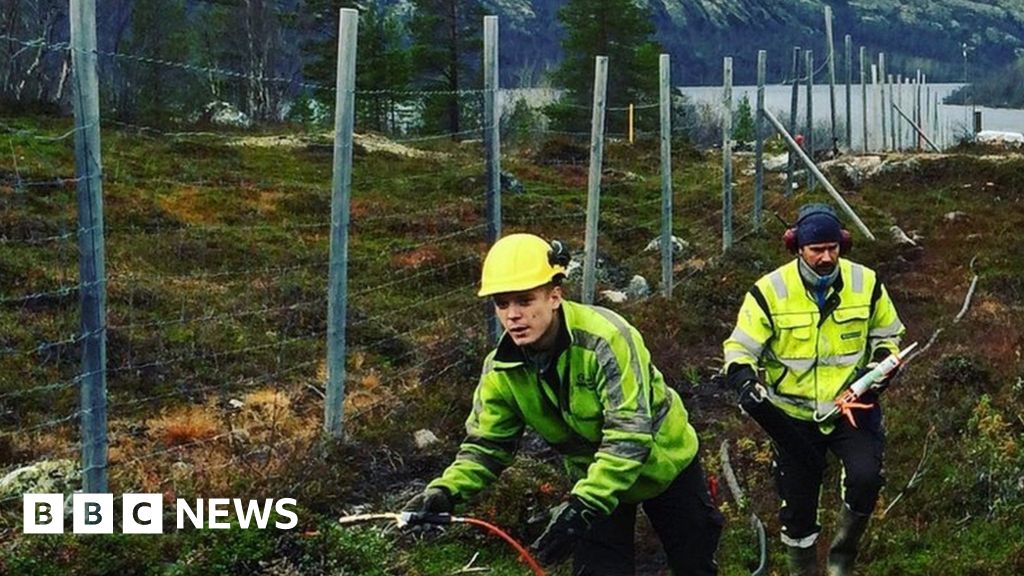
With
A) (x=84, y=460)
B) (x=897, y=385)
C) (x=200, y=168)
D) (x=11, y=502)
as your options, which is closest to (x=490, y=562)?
(x=84, y=460)

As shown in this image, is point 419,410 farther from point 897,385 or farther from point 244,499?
point 897,385

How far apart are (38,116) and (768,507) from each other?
26138mm

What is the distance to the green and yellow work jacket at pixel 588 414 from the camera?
3758mm

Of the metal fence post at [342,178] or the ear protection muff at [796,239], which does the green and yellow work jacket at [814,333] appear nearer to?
the ear protection muff at [796,239]

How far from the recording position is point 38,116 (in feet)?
95.9

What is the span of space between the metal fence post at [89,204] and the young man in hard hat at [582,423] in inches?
85.8

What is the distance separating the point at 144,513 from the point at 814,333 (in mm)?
3462

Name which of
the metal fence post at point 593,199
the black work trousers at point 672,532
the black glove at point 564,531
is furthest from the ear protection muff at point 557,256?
the metal fence post at point 593,199

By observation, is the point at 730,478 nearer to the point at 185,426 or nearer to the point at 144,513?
the point at 144,513

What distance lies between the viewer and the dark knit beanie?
17.8 ft

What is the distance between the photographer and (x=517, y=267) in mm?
3648

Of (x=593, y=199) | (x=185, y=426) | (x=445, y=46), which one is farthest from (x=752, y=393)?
(x=445, y=46)

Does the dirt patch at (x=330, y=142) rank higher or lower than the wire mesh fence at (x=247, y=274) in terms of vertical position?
higher

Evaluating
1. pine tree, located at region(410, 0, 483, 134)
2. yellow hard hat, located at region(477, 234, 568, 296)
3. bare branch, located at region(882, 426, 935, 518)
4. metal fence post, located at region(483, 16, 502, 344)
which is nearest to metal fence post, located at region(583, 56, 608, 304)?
metal fence post, located at region(483, 16, 502, 344)
